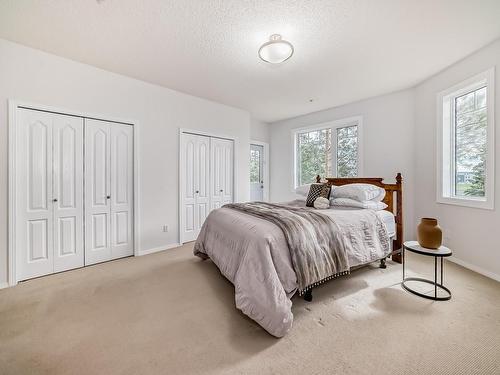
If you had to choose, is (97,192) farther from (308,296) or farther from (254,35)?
(308,296)

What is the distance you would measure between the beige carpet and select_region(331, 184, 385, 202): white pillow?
40.7 inches

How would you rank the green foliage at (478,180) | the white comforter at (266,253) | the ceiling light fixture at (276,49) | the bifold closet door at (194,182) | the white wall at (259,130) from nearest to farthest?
1. the white comforter at (266,253)
2. the ceiling light fixture at (276,49)
3. the green foliage at (478,180)
4. the bifold closet door at (194,182)
5. the white wall at (259,130)

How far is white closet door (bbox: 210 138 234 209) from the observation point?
4.26m

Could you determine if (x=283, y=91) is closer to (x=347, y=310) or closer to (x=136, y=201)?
(x=136, y=201)

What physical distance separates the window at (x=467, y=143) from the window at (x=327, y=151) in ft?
4.38

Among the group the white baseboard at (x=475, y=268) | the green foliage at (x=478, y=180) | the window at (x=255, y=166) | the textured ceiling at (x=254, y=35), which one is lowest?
→ the white baseboard at (x=475, y=268)

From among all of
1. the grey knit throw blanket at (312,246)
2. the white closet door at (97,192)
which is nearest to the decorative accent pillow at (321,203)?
the grey knit throw blanket at (312,246)

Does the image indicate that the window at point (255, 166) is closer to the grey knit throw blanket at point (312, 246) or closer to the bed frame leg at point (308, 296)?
the grey knit throw blanket at point (312, 246)

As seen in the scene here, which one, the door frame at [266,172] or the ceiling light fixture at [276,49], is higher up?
the ceiling light fixture at [276,49]

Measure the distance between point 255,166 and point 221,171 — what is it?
158cm

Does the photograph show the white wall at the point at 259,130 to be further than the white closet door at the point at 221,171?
Yes

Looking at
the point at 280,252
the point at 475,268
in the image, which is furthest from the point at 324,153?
the point at 280,252

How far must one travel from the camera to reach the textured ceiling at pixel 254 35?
1.91m

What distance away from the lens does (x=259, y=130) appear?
573cm
